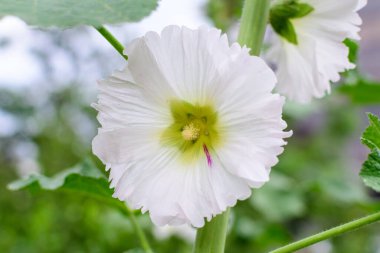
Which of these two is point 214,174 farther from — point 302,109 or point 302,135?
point 302,135

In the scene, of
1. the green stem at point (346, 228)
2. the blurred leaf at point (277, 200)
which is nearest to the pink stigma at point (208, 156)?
the green stem at point (346, 228)

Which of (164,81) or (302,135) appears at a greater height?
(164,81)

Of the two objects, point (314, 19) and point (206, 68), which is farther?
point (314, 19)

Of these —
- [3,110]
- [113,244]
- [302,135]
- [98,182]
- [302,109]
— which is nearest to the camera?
[98,182]

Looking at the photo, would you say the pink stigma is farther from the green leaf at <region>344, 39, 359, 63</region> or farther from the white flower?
the green leaf at <region>344, 39, 359, 63</region>

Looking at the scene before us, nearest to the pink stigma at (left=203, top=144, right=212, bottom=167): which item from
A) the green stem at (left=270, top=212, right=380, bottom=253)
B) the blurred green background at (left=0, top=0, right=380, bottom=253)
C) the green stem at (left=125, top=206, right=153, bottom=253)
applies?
the green stem at (left=270, top=212, right=380, bottom=253)

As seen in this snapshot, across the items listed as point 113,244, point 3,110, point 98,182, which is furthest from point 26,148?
point 98,182

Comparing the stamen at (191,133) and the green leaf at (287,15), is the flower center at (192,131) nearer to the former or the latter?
the stamen at (191,133)

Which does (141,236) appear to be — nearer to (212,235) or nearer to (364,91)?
(212,235)
